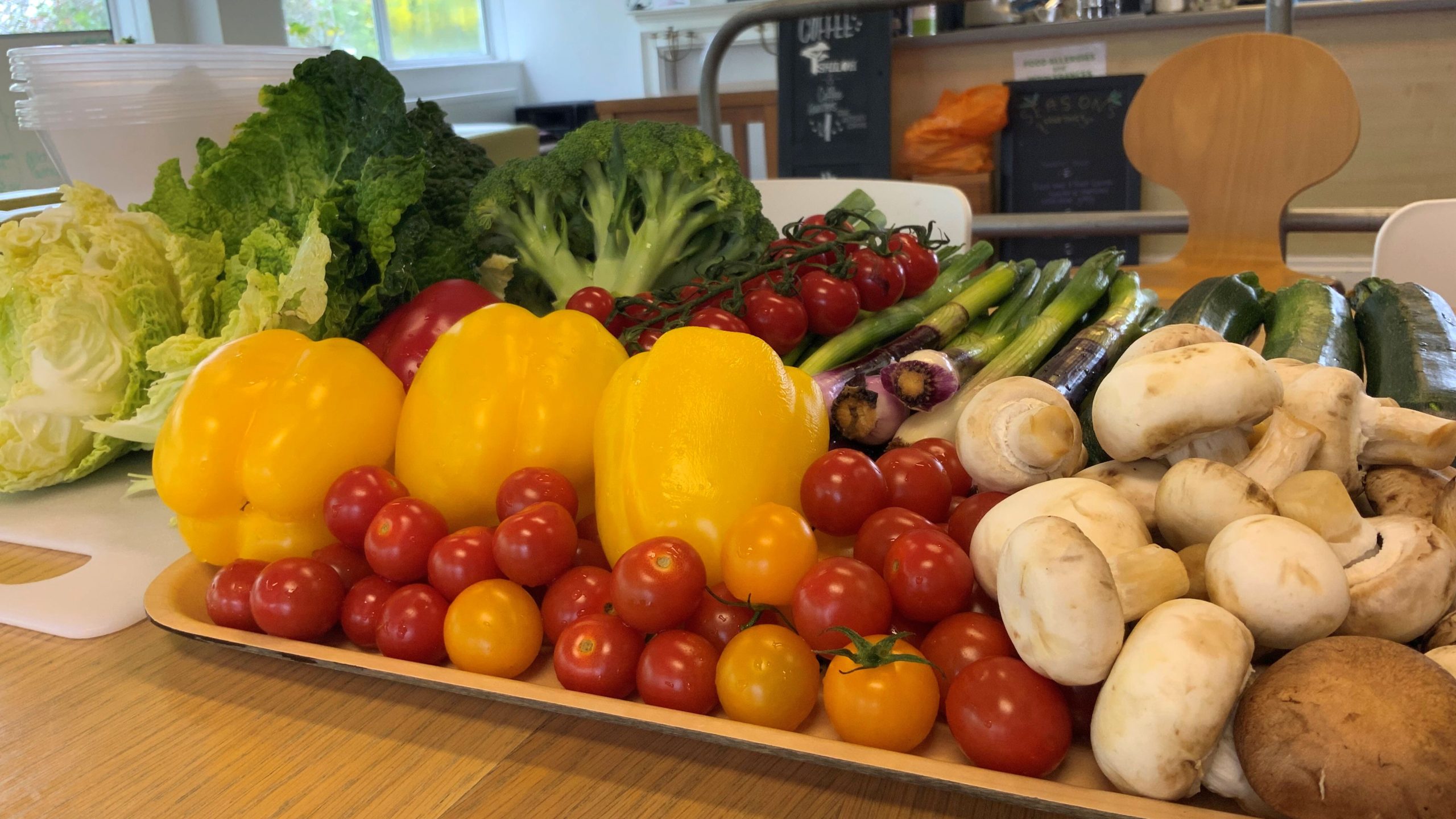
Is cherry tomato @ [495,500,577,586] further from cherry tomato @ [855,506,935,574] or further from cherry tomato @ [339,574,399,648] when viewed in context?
cherry tomato @ [855,506,935,574]

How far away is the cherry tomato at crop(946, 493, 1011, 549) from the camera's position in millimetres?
691

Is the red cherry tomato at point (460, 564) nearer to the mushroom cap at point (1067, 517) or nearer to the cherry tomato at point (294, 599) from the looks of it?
the cherry tomato at point (294, 599)

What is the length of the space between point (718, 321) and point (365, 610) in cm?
46

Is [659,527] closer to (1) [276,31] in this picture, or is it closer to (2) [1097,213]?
(2) [1097,213]

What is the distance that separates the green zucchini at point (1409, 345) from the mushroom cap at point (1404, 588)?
36cm

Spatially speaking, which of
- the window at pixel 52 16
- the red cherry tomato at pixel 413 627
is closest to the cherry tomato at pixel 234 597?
the red cherry tomato at pixel 413 627

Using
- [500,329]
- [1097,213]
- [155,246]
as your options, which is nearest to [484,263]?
[155,246]

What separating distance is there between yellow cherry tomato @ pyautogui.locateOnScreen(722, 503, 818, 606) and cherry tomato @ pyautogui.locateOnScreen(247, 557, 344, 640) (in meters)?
0.30

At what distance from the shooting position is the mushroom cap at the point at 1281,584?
490 mm

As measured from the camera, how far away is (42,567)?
0.92 meters

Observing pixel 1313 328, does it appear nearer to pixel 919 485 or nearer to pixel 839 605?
pixel 919 485

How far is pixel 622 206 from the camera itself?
51.5 inches

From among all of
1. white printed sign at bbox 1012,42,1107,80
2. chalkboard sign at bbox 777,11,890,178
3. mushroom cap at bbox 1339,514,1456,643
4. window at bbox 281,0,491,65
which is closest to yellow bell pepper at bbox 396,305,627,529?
mushroom cap at bbox 1339,514,1456,643

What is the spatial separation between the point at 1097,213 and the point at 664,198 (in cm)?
178
